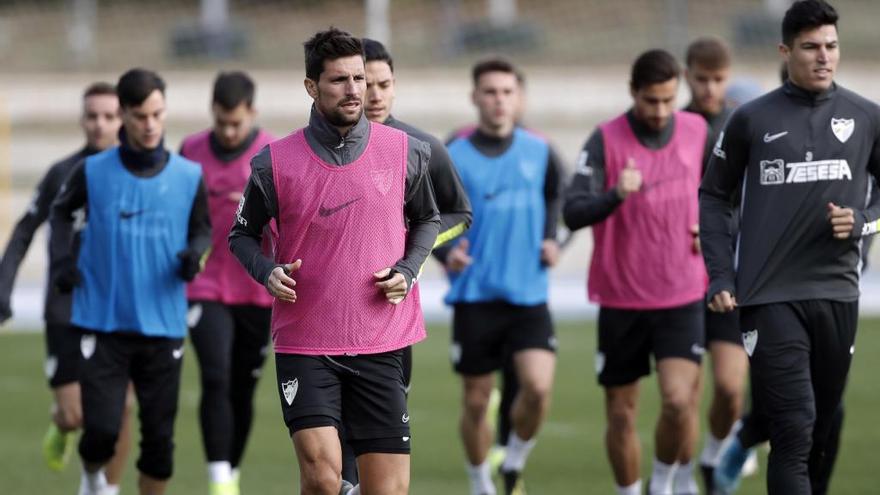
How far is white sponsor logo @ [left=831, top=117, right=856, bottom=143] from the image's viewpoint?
668cm

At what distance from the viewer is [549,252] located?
925 centimetres

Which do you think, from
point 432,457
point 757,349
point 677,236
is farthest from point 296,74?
point 757,349

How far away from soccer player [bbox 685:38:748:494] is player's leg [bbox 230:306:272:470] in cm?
263

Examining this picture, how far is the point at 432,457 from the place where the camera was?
1045 cm

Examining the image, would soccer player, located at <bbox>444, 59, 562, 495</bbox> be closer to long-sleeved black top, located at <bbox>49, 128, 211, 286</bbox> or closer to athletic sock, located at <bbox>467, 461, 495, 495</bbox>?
athletic sock, located at <bbox>467, 461, 495, 495</bbox>

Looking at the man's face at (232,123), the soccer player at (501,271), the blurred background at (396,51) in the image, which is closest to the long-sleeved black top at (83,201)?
the man's face at (232,123)

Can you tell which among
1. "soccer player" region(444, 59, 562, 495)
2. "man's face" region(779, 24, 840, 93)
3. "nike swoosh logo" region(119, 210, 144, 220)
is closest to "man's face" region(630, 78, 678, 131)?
"soccer player" region(444, 59, 562, 495)

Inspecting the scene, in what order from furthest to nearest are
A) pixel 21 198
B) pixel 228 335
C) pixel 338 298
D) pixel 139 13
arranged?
1. pixel 139 13
2. pixel 21 198
3. pixel 228 335
4. pixel 338 298

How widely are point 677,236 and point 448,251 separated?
1.35 meters

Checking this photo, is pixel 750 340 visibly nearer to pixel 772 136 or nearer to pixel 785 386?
pixel 785 386

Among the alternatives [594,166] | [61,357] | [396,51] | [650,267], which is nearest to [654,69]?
[594,166]

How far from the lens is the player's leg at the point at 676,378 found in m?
8.26

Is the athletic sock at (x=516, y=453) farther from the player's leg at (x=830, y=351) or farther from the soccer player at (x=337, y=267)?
the soccer player at (x=337, y=267)

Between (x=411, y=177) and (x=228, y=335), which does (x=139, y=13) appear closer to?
(x=228, y=335)
